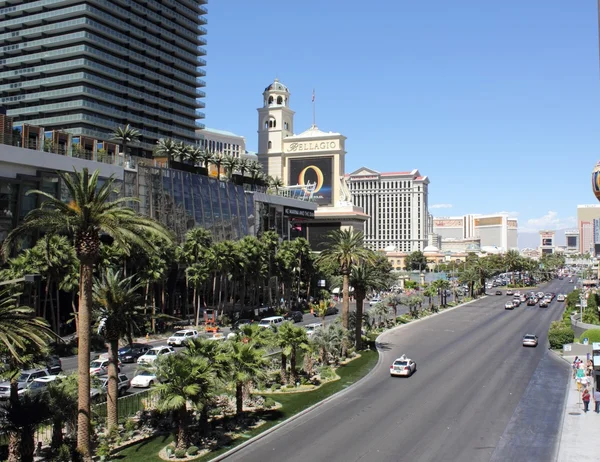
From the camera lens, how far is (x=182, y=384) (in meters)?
25.5

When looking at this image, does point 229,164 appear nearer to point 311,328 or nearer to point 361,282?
point 311,328

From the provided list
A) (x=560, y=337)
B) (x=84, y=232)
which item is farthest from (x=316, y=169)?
(x=84, y=232)

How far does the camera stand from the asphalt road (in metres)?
26.0

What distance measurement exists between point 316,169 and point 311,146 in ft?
22.3

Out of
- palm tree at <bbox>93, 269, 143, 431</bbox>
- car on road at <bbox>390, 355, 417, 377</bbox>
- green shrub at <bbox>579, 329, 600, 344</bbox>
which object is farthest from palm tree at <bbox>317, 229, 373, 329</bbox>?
palm tree at <bbox>93, 269, 143, 431</bbox>

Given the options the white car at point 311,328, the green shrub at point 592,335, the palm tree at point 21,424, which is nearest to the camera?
the palm tree at point 21,424

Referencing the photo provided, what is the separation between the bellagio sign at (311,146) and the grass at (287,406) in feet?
408

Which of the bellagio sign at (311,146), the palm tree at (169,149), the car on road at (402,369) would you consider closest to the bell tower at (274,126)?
the bellagio sign at (311,146)

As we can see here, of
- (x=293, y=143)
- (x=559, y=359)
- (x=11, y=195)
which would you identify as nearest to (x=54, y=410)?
(x=559, y=359)

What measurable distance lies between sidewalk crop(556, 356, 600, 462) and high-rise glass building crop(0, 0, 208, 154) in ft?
301

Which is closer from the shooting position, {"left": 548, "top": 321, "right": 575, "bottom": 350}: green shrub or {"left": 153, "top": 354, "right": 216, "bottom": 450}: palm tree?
{"left": 153, "top": 354, "right": 216, "bottom": 450}: palm tree

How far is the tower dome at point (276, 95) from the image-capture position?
186m

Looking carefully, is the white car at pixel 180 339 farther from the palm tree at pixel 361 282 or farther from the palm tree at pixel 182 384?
the palm tree at pixel 182 384

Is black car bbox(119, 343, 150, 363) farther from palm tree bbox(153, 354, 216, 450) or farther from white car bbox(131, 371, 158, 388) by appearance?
palm tree bbox(153, 354, 216, 450)
